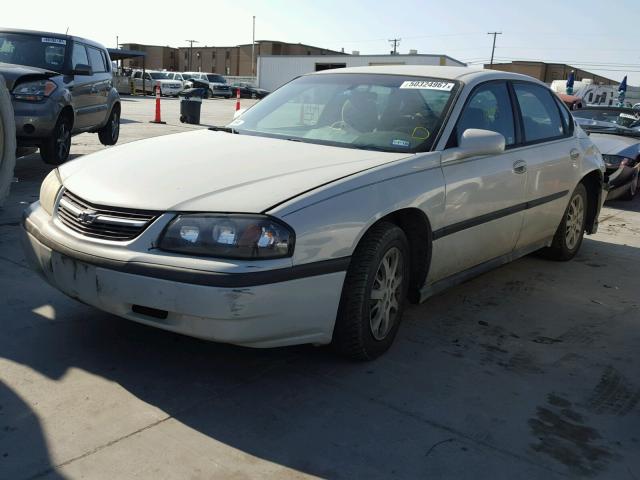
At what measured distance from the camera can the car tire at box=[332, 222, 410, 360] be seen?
320 centimetres

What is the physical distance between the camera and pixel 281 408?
2.94 metres

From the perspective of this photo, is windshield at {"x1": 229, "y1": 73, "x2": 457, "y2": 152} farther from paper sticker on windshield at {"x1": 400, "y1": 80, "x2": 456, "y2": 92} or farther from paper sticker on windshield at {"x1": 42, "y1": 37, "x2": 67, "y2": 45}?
paper sticker on windshield at {"x1": 42, "y1": 37, "x2": 67, "y2": 45}

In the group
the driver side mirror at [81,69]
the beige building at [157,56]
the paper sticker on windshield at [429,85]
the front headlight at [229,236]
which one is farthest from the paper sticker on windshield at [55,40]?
the beige building at [157,56]

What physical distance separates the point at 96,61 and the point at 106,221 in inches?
307

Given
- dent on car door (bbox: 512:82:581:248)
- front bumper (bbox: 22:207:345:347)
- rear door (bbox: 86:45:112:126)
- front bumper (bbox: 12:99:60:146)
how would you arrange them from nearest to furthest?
front bumper (bbox: 22:207:345:347)
dent on car door (bbox: 512:82:581:248)
front bumper (bbox: 12:99:60:146)
rear door (bbox: 86:45:112:126)

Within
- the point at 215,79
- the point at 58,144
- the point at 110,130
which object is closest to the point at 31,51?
the point at 58,144

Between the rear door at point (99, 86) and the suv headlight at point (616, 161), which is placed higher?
the rear door at point (99, 86)

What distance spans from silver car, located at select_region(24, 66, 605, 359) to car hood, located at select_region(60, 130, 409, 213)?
11 millimetres

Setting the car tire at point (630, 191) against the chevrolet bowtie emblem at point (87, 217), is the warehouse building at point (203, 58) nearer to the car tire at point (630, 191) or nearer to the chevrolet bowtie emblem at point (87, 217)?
the car tire at point (630, 191)

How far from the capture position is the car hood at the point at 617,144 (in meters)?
9.30

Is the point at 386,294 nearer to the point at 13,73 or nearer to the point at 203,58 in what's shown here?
the point at 13,73

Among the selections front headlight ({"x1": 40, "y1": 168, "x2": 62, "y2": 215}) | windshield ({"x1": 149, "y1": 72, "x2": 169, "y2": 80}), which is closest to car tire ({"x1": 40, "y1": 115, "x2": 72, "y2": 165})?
front headlight ({"x1": 40, "y1": 168, "x2": 62, "y2": 215})

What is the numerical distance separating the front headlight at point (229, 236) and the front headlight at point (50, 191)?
895 mm

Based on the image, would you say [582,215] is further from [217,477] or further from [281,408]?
[217,477]
